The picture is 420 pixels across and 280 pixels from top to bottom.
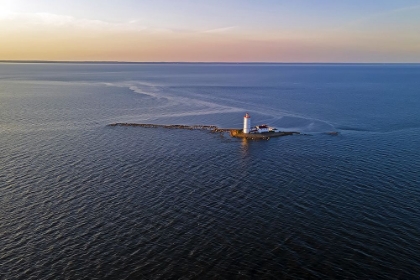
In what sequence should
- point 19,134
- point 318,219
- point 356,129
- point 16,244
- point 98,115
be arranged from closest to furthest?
point 16,244
point 318,219
point 19,134
point 356,129
point 98,115

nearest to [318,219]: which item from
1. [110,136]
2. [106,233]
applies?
[106,233]

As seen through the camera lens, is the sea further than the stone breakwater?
No

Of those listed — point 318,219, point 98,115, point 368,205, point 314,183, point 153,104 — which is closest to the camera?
point 318,219

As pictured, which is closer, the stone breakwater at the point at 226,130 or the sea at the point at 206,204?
the sea at the point at 206,204

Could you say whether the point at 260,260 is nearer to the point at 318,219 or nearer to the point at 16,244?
the point at 318,219

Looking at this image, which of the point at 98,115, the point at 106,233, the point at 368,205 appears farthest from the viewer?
the point at 98,115

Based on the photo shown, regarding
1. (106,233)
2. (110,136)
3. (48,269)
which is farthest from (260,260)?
(110,136)

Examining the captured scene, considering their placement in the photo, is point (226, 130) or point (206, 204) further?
point (226, 130)

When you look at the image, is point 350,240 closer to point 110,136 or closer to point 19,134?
point 110,136

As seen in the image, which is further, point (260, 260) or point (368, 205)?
point (368, 205)
